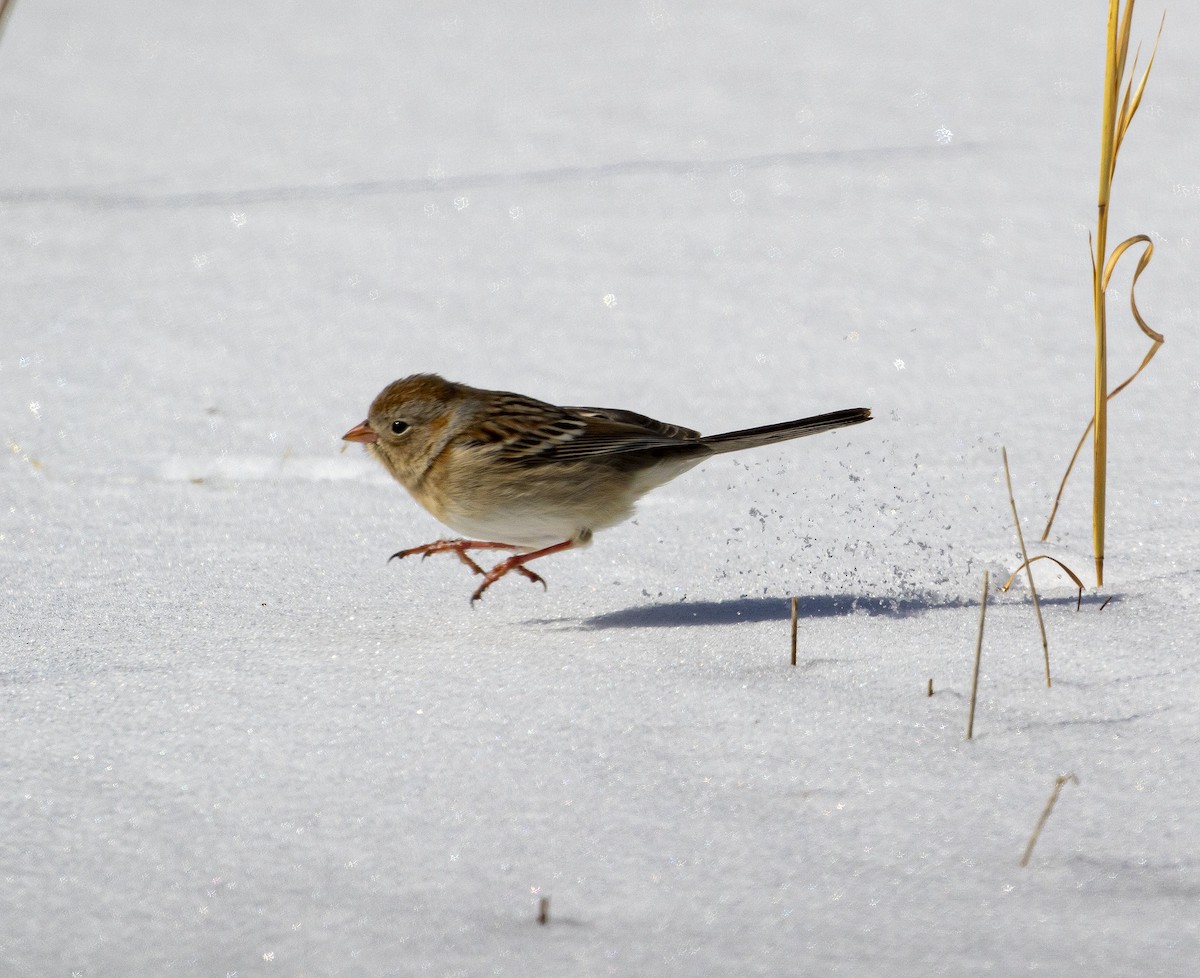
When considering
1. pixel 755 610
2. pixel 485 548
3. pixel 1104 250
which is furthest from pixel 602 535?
pixel 1104 250

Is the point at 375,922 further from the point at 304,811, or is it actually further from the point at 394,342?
the point at 394,342

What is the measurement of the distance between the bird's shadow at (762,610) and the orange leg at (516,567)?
0.21 meters

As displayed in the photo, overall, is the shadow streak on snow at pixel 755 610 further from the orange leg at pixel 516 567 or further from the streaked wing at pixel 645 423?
the streaked wing at pixel 645 423

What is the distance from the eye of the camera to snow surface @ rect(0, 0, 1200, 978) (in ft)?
7.39

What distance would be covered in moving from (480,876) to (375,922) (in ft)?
0.66

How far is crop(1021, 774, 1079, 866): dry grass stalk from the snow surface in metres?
0.03

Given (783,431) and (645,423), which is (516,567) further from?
(783,431)

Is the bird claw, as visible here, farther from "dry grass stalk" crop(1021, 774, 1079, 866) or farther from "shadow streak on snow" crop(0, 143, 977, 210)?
"shadow streak on snow" crop(0, 143, 977, 210)

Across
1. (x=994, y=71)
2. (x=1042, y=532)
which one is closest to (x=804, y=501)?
(x=1042, y=532)

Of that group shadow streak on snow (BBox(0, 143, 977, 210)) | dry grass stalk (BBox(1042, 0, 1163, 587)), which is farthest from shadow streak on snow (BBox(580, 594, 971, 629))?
shadow streak on snow (BBox(0, 143, 977, 210))

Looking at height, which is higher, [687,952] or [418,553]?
[418,553]

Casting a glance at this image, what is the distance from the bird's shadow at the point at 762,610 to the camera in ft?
11.5

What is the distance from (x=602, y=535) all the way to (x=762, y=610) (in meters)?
0.98

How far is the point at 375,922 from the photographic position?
85.6 inches
